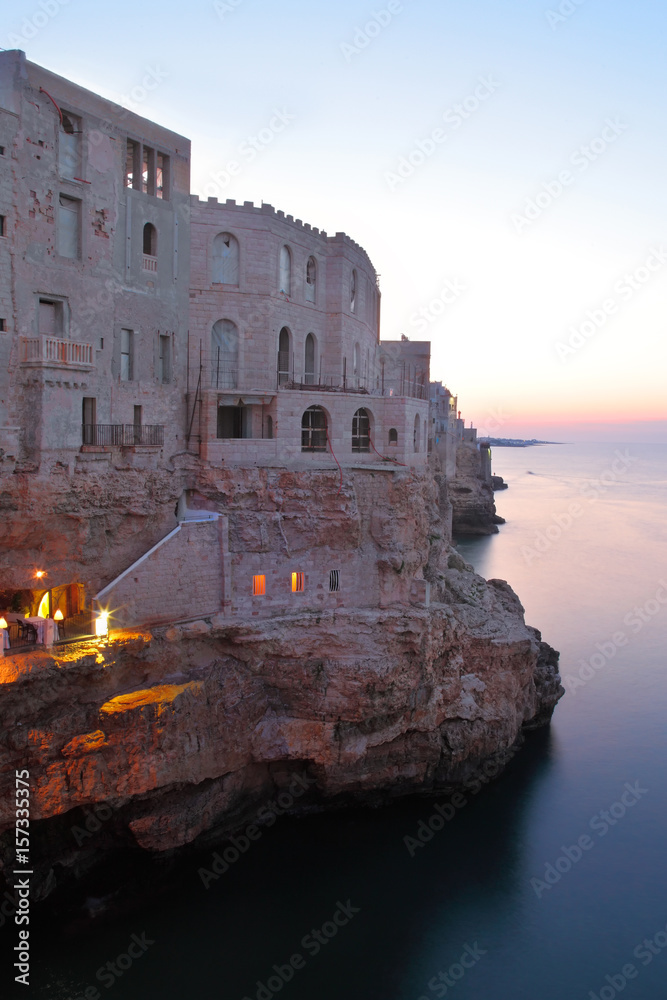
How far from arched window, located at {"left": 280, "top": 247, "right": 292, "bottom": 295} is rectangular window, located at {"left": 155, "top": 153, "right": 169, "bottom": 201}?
4.87 m

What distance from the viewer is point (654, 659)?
42375 mm

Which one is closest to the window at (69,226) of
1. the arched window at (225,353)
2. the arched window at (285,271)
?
the arched window at (225,353)

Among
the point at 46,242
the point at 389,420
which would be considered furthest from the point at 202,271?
the point at 389,420

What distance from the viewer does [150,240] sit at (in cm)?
2580

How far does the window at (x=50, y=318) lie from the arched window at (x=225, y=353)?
20.6ft

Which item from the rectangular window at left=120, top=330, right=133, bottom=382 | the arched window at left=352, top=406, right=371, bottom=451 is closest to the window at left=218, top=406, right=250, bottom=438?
the arched window at left=352, top=406, right=371, bottom=451

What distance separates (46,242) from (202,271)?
21.1ft

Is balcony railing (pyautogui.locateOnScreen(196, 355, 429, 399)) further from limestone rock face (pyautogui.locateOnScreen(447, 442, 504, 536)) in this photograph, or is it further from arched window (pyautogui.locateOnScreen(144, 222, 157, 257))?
limestone rock face (pyautogui.locateOnScreen(447, 442, 504, 536))

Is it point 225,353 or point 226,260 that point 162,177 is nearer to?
point 226,260

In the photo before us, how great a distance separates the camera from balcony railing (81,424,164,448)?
23.6 meters

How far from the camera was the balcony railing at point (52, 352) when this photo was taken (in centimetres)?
2127

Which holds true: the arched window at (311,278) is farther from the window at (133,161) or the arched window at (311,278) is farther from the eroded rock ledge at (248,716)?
the eroded rock ledge at (248,716)

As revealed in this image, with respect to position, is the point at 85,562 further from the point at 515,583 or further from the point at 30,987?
the point at 515,583

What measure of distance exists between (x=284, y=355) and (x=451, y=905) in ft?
65.6
